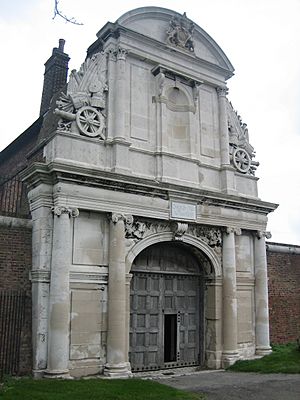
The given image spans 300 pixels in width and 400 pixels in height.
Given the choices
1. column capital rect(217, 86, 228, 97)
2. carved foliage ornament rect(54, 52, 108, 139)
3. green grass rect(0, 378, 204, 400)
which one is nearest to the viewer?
green grass rect(0, 378, 204, 400)

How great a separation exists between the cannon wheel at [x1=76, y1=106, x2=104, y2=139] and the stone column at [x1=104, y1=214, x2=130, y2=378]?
214cm

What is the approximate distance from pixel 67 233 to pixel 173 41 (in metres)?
6.66

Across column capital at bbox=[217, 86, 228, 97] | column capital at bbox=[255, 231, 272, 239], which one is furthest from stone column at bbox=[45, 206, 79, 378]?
column capital at bbox=[217, 86, 228, 97]

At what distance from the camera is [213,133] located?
13.4 m

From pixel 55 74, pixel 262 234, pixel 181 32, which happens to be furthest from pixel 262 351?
pixel 55 74

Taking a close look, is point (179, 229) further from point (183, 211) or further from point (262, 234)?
point (262, 234)

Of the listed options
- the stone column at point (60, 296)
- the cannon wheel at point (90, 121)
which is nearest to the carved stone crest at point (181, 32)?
the cannon wheel at point (90, 121)

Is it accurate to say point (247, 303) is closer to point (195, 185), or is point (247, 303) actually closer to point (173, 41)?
point (195, 185)

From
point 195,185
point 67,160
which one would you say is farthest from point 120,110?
point 195,185

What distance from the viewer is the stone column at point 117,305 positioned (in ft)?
32.3

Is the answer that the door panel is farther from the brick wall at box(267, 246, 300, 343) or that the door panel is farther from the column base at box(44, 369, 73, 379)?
the brick wall at box(267, 246, 300, 343)

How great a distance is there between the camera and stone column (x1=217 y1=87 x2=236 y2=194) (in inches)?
508

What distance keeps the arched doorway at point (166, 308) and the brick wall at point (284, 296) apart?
11.1 feet

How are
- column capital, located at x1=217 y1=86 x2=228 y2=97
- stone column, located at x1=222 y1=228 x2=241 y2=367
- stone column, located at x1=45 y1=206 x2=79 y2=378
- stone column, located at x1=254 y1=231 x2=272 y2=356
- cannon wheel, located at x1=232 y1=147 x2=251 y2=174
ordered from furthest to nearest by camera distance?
column capital, located at x1=217 y1=86 x2=228 y2=97, cannon wheel, located at x1=232 y1=147 x2=251 y2=174, stone column, located at x1=254 y1=231 x2=272 y2=356, stone column, located at x1=222 y1=228 x2=241 y2=367, stone column, located at x1=45 y1=206 x2=79 y2=378
